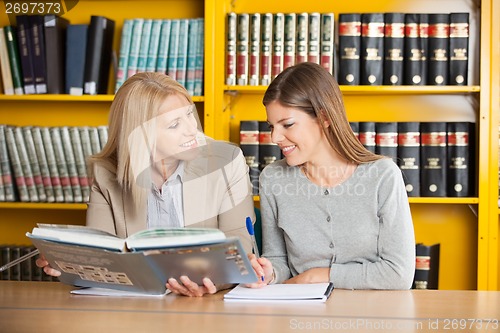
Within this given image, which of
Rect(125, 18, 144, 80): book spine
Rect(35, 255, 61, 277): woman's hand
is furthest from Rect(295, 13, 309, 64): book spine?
Rect(35, 255, 61, 277): woman's hand

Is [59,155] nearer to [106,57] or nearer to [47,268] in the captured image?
[106,57]

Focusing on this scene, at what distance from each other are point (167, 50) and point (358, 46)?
78 centimetres

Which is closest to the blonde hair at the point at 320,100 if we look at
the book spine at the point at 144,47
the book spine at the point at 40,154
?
the book spine at the point at 144,47

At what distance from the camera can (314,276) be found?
1.92 metres

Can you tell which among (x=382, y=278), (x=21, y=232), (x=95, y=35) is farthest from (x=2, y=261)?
(x=382, y=278)

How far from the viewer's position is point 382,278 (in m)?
1.88

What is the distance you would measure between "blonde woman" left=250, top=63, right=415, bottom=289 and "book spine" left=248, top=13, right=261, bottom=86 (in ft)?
3.10

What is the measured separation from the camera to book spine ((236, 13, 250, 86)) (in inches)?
119

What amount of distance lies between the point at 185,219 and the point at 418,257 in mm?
1296

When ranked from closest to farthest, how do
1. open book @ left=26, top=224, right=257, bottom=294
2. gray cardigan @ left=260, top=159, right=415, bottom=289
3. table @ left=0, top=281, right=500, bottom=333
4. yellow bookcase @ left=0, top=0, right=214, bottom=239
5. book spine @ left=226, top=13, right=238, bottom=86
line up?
table @ left=0, top=281, right=500, bottom=333
open book @ left=26, top=224, right=257, bottom=294
gray cardigan @ left=260, top=159, right=415, bottom=289
book spine @ left=226, top=13, right=238, bottom=86
yellow bookcase @ left=0, top=0, right=214, bottom=239

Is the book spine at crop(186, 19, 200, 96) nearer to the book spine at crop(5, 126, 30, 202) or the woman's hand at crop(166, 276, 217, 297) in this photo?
the book spine at crop(5, 126, 30, 202)

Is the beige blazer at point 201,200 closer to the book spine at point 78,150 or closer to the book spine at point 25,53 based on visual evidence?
the book spine at point 78,150

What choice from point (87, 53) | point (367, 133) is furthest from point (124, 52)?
point (367, 133)

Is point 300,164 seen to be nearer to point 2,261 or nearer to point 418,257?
point 418,257
